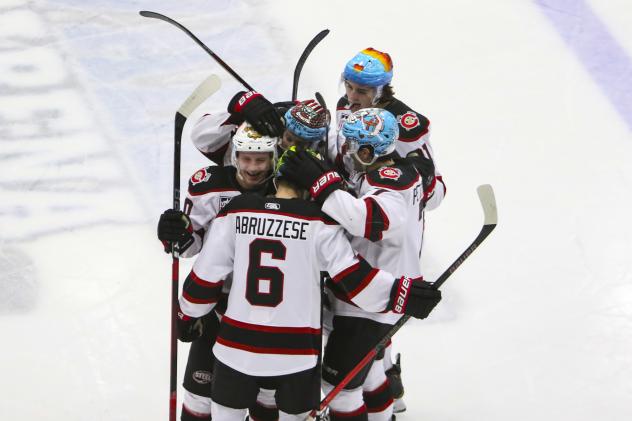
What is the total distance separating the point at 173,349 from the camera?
11.5 feet

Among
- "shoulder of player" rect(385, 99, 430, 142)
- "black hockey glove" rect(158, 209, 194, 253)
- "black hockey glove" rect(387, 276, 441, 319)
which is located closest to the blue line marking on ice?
"shoulder of player" rect(385, 99, 430, 142)

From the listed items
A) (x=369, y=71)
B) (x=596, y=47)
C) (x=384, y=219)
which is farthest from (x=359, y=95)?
(x=596, y=47)

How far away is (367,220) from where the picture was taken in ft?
10.4

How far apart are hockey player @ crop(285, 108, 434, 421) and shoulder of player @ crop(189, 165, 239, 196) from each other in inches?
13.5

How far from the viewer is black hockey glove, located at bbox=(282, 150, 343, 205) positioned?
3145 mm

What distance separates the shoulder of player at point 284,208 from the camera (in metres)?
3.12

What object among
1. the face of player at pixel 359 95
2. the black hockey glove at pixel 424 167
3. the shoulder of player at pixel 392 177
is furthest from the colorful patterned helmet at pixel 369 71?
the shoulder of player at pixel 392 177

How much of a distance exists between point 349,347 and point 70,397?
1.29 m

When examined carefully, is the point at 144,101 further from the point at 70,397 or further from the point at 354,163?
the point at 354,163

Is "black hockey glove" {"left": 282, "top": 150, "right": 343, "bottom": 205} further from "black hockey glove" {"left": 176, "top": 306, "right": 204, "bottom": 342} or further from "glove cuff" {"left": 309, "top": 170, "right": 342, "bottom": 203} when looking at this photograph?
"black hockey glove" {"left": 176, "top": 306, "right": 204, "bottom": 342}

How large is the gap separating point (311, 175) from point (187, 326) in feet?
2.35

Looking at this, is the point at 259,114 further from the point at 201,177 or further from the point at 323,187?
the point at 323,187

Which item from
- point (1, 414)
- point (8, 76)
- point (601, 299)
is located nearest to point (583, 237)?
point (601, 299)

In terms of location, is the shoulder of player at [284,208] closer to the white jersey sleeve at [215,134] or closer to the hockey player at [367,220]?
the hockey player at [367,220]
